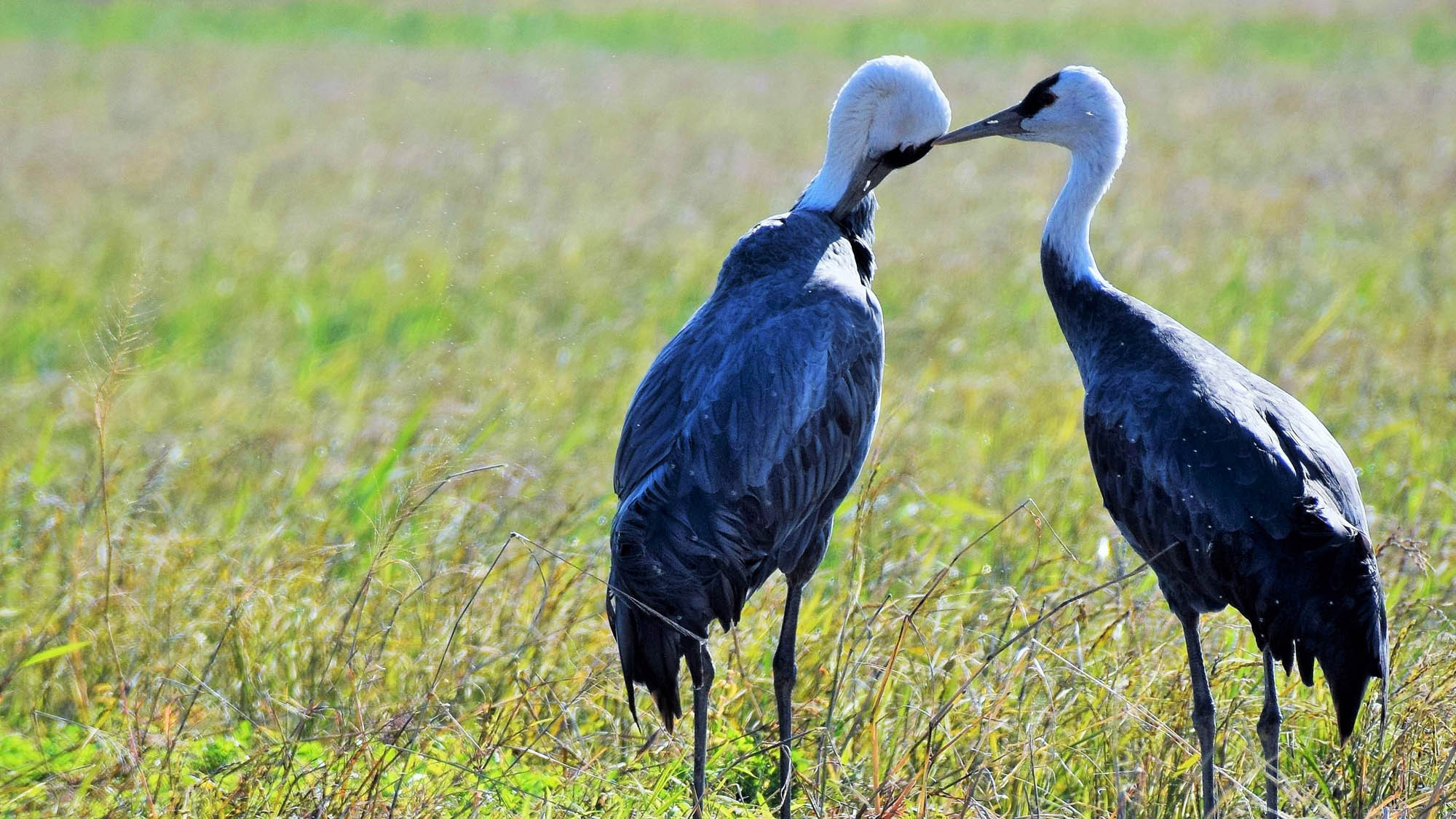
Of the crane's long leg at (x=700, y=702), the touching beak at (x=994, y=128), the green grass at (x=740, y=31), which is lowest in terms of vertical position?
the crane's long leg at (x=700, y=702)

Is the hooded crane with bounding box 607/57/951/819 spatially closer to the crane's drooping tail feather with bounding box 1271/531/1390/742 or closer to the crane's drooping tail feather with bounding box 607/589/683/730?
the crane's drooping tail feather with bounding box 607/589/683/730

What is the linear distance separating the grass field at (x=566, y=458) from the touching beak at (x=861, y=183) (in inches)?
28.0

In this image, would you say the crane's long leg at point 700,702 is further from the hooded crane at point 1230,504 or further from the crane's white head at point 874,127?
the crane's white head at point 874,127

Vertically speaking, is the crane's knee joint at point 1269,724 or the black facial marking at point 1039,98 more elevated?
the black facial marking at point 1039,98

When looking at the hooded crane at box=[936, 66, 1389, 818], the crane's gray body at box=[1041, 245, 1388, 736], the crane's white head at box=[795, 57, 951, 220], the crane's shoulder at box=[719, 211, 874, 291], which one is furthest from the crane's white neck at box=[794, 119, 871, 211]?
the crane's gray body at box=[1041, 245, 1388, 736]

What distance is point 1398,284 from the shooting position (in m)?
8.16

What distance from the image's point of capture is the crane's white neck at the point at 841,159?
435 cm

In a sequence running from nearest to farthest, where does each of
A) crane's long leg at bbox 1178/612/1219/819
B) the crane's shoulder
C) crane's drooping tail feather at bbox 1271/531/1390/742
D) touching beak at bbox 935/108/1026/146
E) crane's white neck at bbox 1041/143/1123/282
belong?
crane's drooping tail feather at bbox 1271/531/1390/742
crane's long leg at bbox 1178/612/1219/819
the crane's shoulder
crane's white neck at bbox 1041/143/1123/282
touching beak at bbox 935/108/1026/146

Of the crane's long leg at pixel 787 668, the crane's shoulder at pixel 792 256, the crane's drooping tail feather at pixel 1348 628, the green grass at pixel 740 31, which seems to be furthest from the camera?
the green grass at pixel 740 31

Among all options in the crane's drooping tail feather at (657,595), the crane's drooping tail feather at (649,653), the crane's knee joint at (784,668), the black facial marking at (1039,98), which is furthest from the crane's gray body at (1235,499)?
the crane's drooping tail feather at (649,653)

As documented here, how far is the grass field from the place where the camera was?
3.28 meters

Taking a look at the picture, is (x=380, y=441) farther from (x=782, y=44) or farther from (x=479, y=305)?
(x=782, y=44)

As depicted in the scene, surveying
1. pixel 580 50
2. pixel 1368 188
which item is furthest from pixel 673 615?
pixel 580 50

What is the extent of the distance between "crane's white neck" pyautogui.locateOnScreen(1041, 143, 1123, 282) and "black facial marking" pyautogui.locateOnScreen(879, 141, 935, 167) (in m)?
0.44
